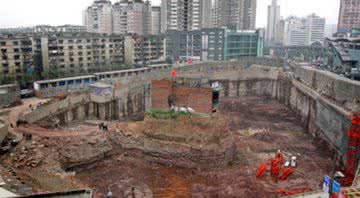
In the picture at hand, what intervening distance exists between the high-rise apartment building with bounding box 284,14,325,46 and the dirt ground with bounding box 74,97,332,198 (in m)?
154

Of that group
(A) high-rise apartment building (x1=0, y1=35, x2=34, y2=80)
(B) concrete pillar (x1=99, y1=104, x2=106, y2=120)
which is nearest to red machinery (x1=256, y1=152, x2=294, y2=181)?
(B) concrete pillar (x1=99, y1=104, x2=106, y2=120)

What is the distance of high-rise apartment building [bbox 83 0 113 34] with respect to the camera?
108m

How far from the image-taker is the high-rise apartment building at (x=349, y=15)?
116 metres

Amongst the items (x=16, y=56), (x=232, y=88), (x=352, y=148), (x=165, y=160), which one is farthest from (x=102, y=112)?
(x=352, y=148)

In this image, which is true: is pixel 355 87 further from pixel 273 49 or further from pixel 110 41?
pixel 273 49

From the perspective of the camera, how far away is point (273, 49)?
395 ft

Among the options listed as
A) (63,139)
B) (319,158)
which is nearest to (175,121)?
(63,139)

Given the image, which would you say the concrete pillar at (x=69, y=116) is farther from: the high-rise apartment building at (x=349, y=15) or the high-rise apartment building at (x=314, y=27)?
the high-rise apartment building at (x=314, y=27)

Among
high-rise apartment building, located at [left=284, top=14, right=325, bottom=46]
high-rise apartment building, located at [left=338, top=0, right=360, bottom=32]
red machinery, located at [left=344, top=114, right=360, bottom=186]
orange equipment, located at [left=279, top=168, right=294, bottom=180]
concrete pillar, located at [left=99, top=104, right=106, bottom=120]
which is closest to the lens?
red machinery, located at [left=344, top=114, right=360, bottom=186]

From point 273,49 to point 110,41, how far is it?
7020 cm

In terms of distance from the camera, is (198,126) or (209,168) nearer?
(209,168)

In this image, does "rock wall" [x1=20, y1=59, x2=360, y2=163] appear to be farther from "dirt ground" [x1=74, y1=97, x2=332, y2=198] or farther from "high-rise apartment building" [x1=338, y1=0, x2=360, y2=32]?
"high-rise apartment building" [x1=338, y1=0, x2=360, y2=32]

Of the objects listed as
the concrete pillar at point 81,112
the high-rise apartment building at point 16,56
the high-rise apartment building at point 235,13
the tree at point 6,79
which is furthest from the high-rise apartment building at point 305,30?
the concrete pillar at point 81,112

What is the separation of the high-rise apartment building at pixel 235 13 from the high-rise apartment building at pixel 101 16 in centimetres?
3775
